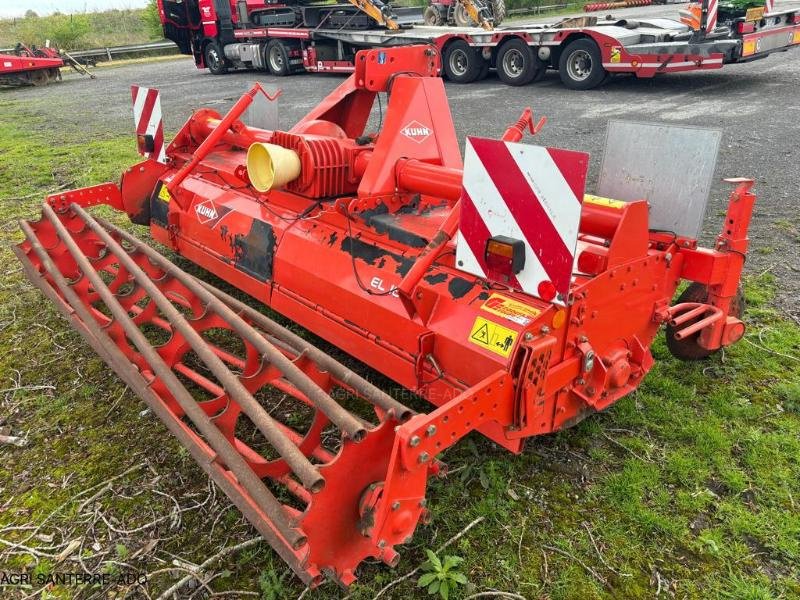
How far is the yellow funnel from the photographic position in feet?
10.9

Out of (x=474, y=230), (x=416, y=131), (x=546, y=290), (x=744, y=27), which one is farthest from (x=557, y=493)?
(x=744, y=27)

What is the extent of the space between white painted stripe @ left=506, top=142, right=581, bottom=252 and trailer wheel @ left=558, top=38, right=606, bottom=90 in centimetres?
899

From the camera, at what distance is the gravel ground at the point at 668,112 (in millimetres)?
5133

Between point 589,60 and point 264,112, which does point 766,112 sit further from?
point 264,112

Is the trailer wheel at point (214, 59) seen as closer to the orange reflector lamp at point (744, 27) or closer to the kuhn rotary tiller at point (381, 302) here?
the orange reflector lamp at point (744, 27)

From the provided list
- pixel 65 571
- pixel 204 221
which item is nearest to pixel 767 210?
pixel 204 221

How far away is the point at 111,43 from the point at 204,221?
29.1 metres

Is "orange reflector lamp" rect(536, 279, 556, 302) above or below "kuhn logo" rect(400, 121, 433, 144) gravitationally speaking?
below

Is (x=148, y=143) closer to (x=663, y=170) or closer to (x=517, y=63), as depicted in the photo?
(x=663, y=170)

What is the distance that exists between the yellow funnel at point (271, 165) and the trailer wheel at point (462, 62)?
918 centimetres

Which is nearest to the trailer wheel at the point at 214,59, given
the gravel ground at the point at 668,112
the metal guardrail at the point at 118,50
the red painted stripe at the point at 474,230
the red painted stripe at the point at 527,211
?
the gravel ground at the point at 668,112

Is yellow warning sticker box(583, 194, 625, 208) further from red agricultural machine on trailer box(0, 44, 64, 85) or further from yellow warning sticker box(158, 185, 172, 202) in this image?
red agricultural machine on trailer box(0, 44, 64, 85)

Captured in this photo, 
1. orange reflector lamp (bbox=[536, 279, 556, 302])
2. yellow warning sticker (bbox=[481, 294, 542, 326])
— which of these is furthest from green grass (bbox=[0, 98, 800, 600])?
orange reflector lamp (bbox=[536, 279, 556, 302])

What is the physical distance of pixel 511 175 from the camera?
216 cm
